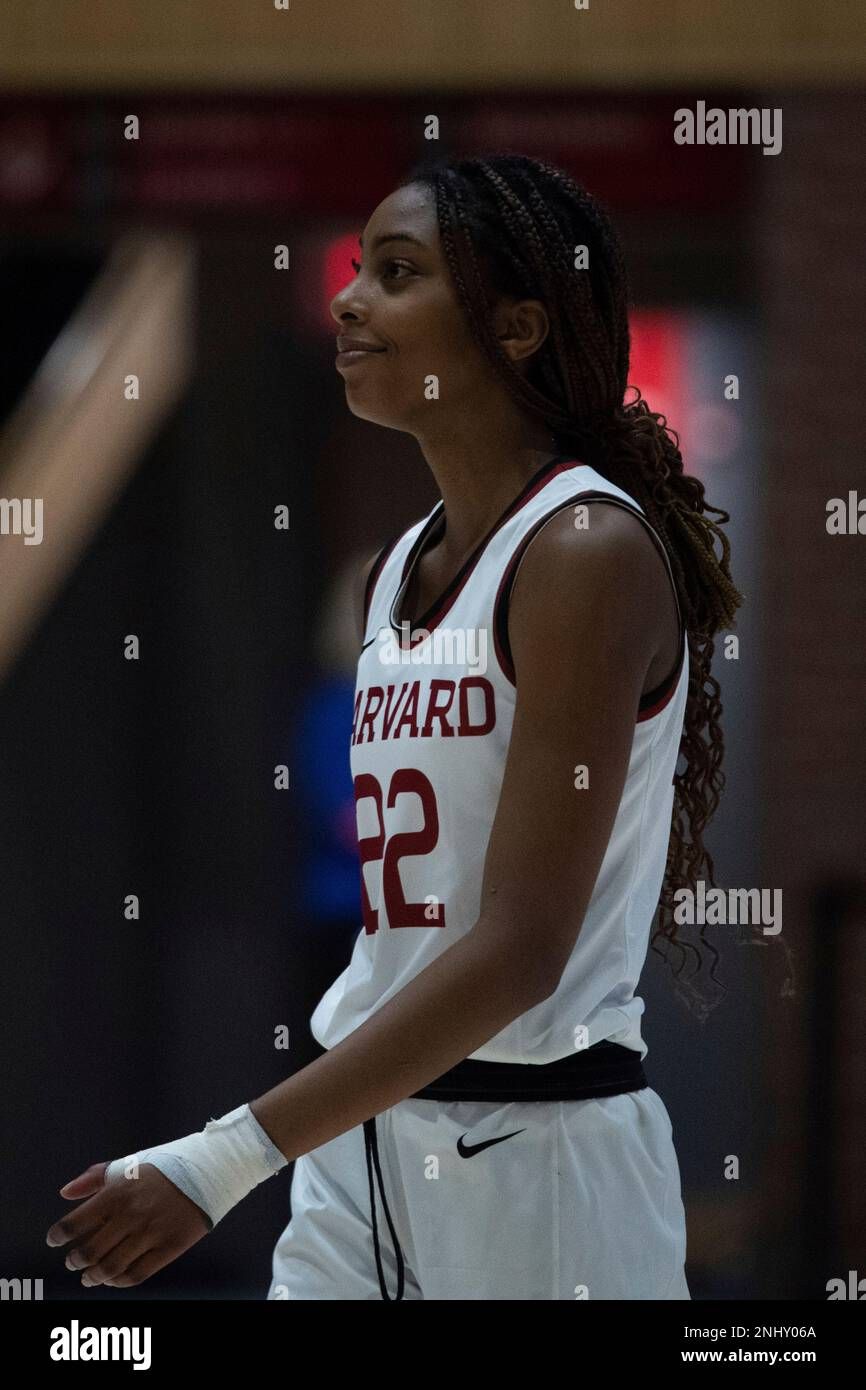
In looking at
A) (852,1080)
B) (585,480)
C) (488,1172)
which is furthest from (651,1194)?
(852,1080)

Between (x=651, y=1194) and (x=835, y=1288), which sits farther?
(x=835, y=1288)

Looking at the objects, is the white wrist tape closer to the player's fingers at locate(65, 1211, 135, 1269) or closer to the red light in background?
the player's fingers at locate(65, 1211, 135, 1269)

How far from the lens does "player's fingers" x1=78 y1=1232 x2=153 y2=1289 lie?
5.05ft

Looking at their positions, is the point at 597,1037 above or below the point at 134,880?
below

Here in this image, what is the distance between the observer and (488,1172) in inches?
67.6

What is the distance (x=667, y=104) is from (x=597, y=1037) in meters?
1.73

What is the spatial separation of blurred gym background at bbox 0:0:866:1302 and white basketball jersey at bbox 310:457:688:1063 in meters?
1.04

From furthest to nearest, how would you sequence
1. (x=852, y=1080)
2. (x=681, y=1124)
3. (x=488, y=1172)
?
1. (x=852, y=1080)
2. (x=681, y=1124)
3. (x=488, y=1172)

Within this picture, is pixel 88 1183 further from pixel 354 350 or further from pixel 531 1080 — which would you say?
pixel 354 350

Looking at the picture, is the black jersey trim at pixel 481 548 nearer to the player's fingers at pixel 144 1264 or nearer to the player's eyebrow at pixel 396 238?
the player's eyebrow at pixel 396 238

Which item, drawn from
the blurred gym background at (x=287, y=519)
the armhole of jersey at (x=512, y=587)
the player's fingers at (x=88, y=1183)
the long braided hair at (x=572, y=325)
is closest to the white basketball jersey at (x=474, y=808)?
the armhole of jersey at (x=512, y=587)

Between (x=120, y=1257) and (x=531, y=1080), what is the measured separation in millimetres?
436

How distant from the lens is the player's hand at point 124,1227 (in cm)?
154

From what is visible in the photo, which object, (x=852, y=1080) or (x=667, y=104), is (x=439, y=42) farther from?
(x=852, y=1080)
